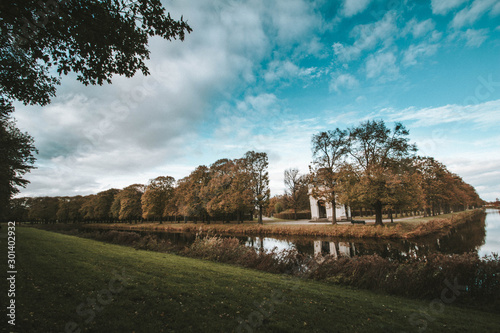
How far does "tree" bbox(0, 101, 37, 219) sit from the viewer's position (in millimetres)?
16141

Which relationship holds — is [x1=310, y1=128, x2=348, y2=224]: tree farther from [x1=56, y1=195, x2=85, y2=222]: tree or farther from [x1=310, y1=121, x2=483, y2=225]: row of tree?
[x1=56, y1=195, x2=85, y2=222]: tree

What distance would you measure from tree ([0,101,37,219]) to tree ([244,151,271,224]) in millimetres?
26569

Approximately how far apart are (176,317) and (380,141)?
1129 inches

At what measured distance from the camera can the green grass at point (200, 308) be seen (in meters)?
3.96

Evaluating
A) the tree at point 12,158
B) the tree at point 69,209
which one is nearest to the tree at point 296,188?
the tree at point 12,158

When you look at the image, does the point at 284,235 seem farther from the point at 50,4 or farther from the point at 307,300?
the point at 50,4

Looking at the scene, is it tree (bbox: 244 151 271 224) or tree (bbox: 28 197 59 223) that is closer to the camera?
tree (bbox: 244 151 271 224)

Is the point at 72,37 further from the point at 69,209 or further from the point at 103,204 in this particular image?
the point at 69,209

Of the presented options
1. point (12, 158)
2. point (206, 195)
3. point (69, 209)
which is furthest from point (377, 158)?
point (69, 209)

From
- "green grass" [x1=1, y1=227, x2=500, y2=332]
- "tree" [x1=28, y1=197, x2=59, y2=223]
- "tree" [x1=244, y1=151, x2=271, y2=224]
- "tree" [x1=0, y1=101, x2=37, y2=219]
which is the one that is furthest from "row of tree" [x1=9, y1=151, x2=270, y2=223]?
"green grass" [x1=1, y1=227, x2=500, y2=332]

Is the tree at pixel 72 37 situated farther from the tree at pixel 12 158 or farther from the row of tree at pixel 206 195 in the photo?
the row of tree at pixel 206 195

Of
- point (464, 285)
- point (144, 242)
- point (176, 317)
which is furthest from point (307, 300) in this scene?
point (144, 242)

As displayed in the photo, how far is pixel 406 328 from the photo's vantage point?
462 cm

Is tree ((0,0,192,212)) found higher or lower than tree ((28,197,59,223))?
higher
